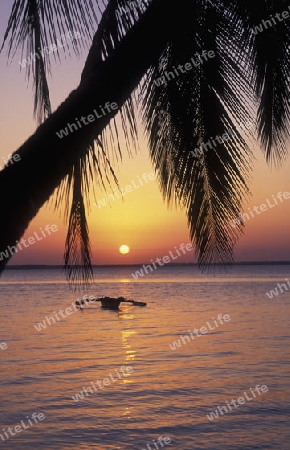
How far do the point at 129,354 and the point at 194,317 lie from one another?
16616 mm

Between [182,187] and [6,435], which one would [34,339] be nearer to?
[6,435]

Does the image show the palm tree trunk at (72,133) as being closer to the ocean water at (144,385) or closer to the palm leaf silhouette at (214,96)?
the palm leaf silhouette at (214,96)

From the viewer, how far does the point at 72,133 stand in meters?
2.55

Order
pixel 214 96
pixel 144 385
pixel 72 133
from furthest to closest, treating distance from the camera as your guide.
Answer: pixel 144 385, pixel 214 96, pixel 72 133

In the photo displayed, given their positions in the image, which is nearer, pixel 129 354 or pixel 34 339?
pixel 129 354

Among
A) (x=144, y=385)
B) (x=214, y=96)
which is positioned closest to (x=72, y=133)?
(x=214, y=96)

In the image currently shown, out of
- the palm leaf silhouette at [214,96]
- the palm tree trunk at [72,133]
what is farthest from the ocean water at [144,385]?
the palm tree trunk at [72,133]

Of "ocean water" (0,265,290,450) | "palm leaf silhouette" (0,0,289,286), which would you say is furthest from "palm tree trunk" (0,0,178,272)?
"ocean water" (0,265,290,450)

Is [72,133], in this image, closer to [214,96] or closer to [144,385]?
[214,96]

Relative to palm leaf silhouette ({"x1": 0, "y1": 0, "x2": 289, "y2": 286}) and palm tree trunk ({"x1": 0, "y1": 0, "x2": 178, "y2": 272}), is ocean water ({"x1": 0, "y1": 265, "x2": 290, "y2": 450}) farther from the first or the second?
palm tree trunk ({"x1": 0, "y1": 0, "x2": 178, "y2": 272})

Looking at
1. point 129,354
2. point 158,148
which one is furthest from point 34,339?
point 158,148

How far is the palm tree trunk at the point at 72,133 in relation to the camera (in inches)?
94.0

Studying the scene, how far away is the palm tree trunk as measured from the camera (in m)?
2.39

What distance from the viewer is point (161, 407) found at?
49.1 ft
